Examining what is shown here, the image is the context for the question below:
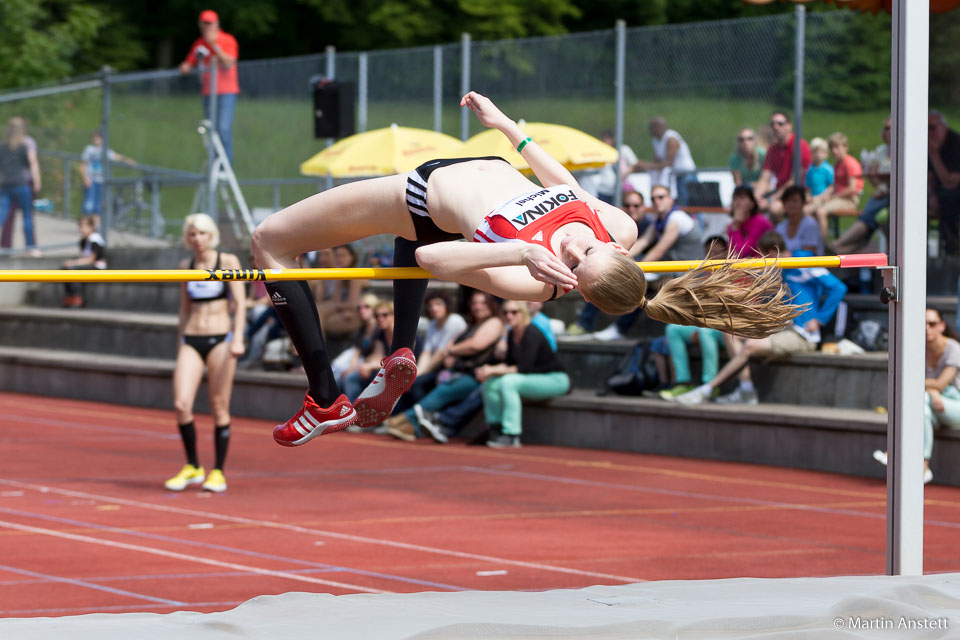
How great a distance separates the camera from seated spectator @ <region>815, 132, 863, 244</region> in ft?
38.0

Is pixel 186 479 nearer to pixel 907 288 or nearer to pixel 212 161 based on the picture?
pixel 907 288

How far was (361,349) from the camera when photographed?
40.6ft

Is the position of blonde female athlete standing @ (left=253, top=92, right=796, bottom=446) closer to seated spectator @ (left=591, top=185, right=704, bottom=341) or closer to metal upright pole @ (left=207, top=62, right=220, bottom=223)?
seated spectator @ (left=591, top=185, right=704, bottom=341)

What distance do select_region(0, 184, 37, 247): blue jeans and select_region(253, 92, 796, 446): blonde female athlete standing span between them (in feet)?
41.8

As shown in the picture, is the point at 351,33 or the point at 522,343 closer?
the point at 522,343

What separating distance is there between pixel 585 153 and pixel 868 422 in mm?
3579

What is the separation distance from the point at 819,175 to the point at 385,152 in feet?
13.2

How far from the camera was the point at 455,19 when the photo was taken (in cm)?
3431

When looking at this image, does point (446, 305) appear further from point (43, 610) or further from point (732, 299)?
point (732, 299)

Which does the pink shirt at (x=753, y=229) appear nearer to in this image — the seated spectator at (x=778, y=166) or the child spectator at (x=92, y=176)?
the seated spectator at (x=778, y=166)

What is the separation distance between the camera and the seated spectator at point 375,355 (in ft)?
39.1

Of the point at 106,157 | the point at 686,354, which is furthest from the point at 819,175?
the point at 106,157

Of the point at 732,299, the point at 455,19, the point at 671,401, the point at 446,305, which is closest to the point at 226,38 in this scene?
the point at 446,305

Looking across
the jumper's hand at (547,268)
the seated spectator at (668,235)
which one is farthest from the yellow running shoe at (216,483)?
the jumper's hand at (547,268)
